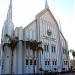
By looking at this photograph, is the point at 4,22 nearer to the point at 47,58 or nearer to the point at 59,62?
the point at 47,58

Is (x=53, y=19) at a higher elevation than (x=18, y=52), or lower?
higher

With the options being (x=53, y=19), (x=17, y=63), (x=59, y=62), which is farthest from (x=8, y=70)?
(x=53, y=19)

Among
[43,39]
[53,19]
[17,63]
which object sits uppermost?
[53,19]

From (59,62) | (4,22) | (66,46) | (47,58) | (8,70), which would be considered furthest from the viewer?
(66,46)

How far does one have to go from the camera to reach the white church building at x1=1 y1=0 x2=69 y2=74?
99.7 feet

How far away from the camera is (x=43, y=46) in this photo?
1420 inches

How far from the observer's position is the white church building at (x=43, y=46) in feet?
99.7

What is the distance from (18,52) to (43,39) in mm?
8510

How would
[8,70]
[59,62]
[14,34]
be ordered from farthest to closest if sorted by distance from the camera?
[59,62] < [14,34] < [8,70]

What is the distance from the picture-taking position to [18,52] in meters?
30.6

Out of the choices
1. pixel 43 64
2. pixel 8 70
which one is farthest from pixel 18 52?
pixel 43 64

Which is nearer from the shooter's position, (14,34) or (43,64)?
(14,34)

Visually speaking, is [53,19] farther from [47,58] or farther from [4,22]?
[4,22]

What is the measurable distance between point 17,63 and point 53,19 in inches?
732
